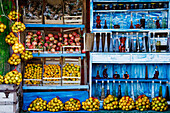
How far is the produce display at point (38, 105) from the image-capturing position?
485 cm

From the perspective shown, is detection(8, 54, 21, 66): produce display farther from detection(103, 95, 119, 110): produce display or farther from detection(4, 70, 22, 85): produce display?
detection(103, 95, 119, 110): produce display

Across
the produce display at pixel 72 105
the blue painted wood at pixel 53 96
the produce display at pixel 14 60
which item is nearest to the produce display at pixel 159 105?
the blue painted wood at pixel 53 96

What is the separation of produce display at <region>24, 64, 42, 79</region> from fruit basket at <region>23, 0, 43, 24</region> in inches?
37.7

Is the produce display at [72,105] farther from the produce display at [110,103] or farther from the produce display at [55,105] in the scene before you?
the produce display at [110,103]

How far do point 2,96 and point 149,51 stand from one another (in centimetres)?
311

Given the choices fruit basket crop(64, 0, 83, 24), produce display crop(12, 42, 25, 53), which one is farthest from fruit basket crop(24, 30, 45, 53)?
fruit basket crop(64, 0, 83, 24)

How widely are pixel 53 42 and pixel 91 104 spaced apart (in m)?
1.57

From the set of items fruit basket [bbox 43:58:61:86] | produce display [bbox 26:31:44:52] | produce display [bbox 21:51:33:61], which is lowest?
fruit basket [bbox 43:58:61:86]

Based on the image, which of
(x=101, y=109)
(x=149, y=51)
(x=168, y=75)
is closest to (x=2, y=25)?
(x=101, y=109)

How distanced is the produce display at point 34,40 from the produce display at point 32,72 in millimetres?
415

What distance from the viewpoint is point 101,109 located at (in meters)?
5.10

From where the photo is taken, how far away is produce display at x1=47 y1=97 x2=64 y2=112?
4.84 metres

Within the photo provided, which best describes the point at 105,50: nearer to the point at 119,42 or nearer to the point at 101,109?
the point at 119,42

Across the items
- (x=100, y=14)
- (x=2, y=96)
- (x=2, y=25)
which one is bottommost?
(x=2, y=96)
